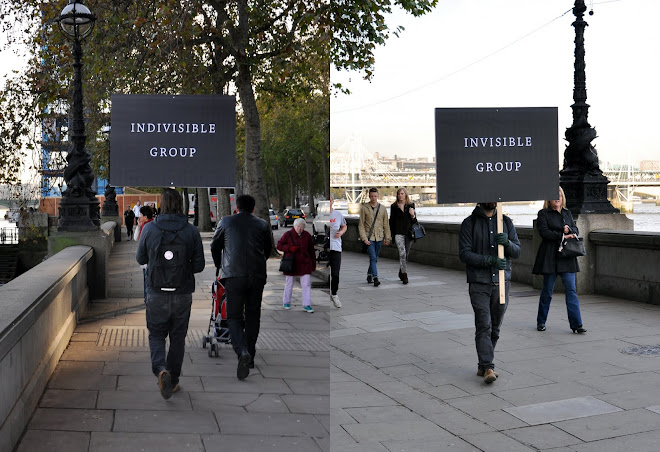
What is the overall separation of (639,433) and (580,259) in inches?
253

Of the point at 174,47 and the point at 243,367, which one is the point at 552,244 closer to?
the point at 243,367

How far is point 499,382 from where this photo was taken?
6117 millimetres

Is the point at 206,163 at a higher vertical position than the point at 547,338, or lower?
higher

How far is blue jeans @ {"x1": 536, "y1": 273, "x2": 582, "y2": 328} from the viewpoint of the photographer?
26.0 ft

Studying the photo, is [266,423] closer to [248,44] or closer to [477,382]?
[477,382]

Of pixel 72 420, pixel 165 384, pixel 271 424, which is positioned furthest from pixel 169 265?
pixel 271 424

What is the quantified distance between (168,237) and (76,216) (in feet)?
21.9

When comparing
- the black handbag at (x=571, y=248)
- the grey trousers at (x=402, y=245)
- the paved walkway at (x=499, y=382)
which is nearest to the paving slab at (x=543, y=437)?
the paved walkway at (x=499, y=382)

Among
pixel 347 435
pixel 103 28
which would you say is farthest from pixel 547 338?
pixel 103 28

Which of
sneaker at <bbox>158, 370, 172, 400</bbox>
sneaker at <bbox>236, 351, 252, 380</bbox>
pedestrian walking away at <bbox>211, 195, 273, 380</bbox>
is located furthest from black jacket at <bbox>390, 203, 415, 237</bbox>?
sneaker at <bbox>158, 370, 172, 400</bbox>

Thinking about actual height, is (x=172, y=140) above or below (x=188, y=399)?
above

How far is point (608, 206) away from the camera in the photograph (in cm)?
1137

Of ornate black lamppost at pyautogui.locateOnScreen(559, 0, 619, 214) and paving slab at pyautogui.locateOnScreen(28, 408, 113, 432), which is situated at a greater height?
ornate black lamppost at pyautogui.locateOnScreen(559, 0, 619, 214)

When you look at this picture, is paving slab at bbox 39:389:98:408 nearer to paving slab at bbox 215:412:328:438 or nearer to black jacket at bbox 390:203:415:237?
paving slab at bbox 215:412:328:438
